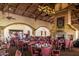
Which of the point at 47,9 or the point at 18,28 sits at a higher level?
the point at 47,9

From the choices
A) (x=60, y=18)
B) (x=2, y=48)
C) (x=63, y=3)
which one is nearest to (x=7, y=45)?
(x=2, y=48)

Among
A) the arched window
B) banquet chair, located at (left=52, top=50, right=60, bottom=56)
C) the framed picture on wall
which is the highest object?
the framed picture on wall

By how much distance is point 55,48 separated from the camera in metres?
2.05

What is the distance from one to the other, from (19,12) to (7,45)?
1.51 ft

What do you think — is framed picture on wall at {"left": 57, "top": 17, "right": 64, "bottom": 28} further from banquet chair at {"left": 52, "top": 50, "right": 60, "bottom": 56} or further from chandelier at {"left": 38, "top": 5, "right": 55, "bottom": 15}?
banquet chair at {"left": 52, "top": 50, "right": 60, "bottom": 56}

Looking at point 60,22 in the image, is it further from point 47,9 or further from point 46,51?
point 46,51

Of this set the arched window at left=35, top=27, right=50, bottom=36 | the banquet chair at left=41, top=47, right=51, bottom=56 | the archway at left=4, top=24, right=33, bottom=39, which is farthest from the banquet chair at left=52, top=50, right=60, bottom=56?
the archway at left=4, top=24, right=33, bottom=39

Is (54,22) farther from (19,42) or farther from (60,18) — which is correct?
(19,42)

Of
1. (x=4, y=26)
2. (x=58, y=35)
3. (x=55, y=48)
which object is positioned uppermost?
(x=4, y=26)

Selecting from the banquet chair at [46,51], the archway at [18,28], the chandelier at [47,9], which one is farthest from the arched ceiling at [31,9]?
the banquet chair at [46,51]

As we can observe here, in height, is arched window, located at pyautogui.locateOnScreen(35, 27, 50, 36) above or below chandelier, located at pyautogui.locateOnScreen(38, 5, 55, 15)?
below

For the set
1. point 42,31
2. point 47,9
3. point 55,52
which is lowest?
point 55,52

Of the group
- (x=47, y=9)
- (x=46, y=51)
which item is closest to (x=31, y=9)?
(x=47, y=9)

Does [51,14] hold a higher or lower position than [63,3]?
lower
